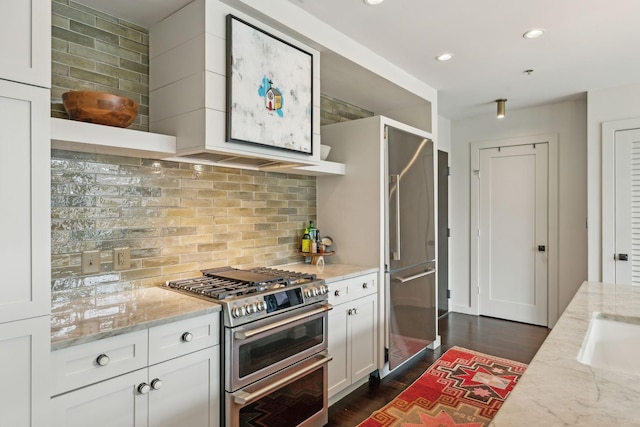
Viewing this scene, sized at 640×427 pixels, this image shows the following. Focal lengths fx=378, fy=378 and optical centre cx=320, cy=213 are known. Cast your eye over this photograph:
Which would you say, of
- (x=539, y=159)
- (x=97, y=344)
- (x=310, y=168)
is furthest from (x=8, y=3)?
(x=539, y=159)

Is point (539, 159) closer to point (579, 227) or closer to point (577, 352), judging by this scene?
point (579, 227)

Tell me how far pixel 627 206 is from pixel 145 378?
4.28 meters

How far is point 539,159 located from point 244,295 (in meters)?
4.05

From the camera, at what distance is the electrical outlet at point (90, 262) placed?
189 cm

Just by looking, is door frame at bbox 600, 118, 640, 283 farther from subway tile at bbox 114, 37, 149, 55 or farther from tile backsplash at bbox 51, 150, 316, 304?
subway tile at bbox 114, 37, 149, 55

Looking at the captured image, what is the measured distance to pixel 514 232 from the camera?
15.3ft

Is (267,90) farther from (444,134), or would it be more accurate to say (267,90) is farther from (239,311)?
(444,134)

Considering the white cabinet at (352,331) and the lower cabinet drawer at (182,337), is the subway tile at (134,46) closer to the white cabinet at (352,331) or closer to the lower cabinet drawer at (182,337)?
the lower cabinet drawer at (182,337)

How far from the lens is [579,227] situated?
4.24m

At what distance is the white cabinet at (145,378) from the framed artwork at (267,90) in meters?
1.00

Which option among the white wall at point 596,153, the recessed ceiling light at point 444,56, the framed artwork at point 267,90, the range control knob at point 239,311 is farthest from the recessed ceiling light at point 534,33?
the range control knob at point 239,311

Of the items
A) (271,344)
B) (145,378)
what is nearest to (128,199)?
(145,378)

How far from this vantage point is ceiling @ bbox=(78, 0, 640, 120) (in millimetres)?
2234

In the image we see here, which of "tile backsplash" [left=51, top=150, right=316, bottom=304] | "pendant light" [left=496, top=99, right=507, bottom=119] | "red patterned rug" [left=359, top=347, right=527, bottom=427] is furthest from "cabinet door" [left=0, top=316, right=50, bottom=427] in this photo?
"pendant light" [left=496, top=99, right=507, bottom=119]
